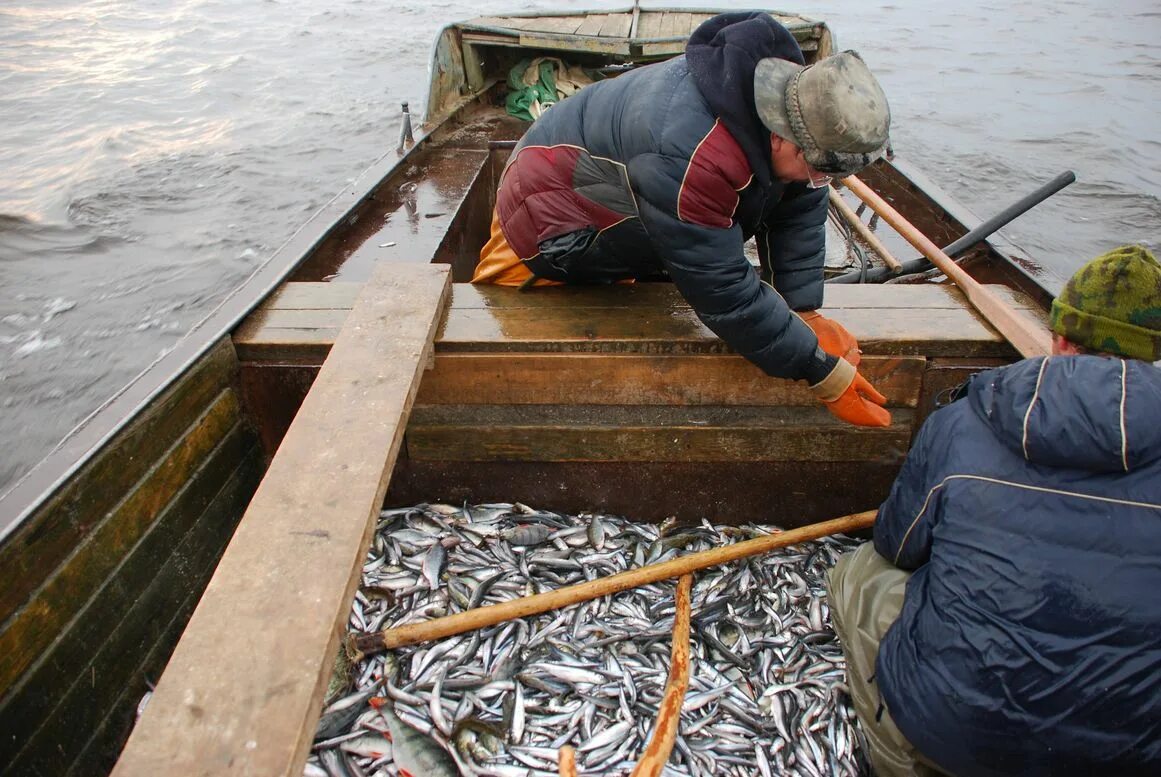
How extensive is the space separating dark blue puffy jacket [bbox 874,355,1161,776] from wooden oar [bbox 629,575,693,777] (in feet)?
2.61

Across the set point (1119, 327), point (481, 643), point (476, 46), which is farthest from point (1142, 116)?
point (481, 643)

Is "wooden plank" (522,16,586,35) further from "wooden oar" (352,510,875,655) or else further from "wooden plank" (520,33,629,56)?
"wooden oar" (352,510,875,655)

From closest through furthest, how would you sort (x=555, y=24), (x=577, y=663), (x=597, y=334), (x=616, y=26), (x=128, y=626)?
1. (x=128, y=626)
2. (x=577, y=663)
3. (x=597, y=334)
4. (x=555, y=24)
5. (x=616, y=26)

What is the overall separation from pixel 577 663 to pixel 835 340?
1.79m

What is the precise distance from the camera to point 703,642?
334cm

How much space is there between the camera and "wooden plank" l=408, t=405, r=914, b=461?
11.9ft

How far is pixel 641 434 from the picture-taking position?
367cm

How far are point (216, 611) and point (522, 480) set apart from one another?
2121 millimetres

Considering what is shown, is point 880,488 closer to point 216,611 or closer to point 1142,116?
point 216,611

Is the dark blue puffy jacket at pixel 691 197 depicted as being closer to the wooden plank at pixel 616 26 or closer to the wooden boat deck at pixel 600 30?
the wooden boat deck at pixel 600 30

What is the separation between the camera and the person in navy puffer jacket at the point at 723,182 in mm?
2598

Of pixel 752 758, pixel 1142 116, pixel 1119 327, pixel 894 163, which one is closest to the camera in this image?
pixel 1119 327

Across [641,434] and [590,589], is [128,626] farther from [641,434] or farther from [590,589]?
[641,434]

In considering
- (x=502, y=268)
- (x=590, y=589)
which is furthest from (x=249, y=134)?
(x=590, y=589)
